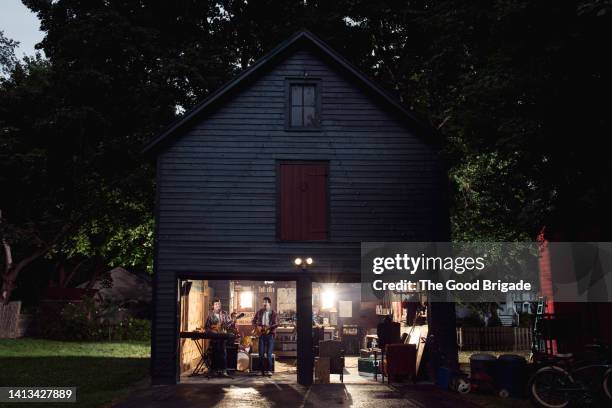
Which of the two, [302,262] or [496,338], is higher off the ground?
[302,262]

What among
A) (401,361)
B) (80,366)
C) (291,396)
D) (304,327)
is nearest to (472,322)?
(401,361)

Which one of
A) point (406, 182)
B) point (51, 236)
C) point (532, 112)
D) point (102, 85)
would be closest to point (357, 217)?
point (406, 182)

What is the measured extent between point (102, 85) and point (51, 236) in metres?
9.44

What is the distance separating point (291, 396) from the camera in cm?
1316

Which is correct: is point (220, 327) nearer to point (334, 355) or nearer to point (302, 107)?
point (334, 355)

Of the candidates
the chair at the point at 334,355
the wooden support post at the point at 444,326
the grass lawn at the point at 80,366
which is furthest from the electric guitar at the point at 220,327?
the wooden support post at the point at 444,326

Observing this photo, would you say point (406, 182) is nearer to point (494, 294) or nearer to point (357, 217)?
point (357, 217)

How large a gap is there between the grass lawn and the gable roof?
20.6 ft

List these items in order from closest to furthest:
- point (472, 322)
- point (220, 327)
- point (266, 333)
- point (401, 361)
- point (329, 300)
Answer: point (401, 361) → point (266, 333) → point (220, 327) → point (329, 300) → point (472, 322)

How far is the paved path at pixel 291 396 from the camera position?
12.1 metres

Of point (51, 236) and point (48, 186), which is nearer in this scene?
point (48, 186)

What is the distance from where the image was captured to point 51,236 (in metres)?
29.8

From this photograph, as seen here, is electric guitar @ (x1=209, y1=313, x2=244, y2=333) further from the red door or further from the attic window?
the attic window

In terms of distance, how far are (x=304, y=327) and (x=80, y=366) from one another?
Result: 7586mm
